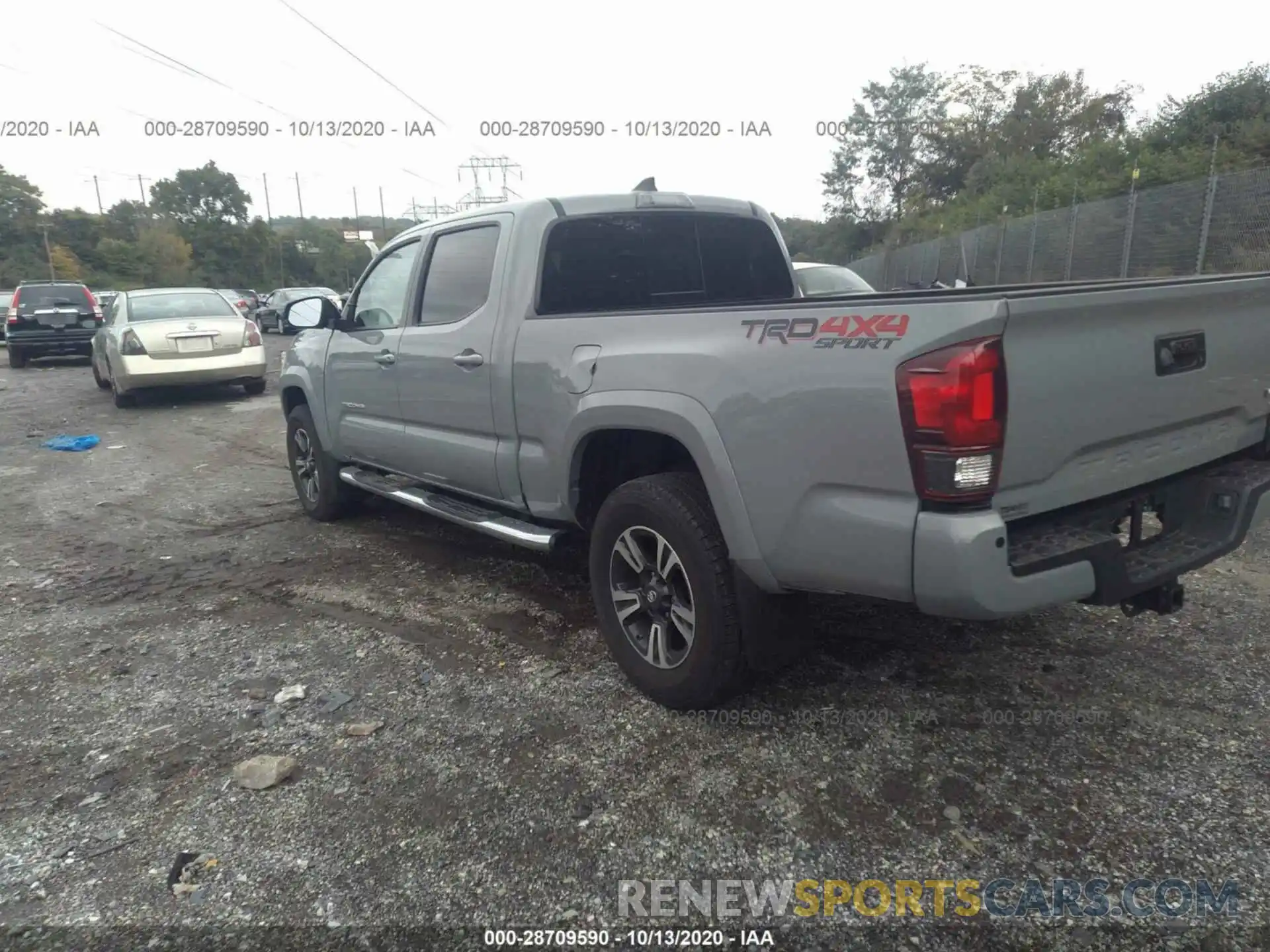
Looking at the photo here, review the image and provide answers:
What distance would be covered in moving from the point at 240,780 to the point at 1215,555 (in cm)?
325

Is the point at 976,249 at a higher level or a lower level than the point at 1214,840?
higher

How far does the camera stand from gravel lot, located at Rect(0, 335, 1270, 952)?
7.51 ft

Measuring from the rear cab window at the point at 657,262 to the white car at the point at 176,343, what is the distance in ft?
30.7

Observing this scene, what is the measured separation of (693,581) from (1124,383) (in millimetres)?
1423

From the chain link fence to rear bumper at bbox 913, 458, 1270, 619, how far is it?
729 centimetres

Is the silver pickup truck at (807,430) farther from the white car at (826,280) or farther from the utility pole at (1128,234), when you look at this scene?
the utility pole at (1128,234)

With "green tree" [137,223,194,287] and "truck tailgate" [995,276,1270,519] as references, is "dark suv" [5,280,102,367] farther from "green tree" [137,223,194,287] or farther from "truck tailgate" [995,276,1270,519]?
"green tree" [137,223,194,287]

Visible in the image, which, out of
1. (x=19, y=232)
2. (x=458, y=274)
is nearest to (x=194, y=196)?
(x=19, y=232)

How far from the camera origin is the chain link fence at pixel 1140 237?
11000 mm

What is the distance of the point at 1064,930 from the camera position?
2.09 metres

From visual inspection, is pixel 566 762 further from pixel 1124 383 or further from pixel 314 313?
pixel 314 313

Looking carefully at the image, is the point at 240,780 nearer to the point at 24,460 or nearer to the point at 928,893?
the point at 928,893

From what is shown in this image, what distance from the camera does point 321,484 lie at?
226 inches

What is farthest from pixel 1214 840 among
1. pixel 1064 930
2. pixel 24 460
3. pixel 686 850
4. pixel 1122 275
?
pixel 1122 275
